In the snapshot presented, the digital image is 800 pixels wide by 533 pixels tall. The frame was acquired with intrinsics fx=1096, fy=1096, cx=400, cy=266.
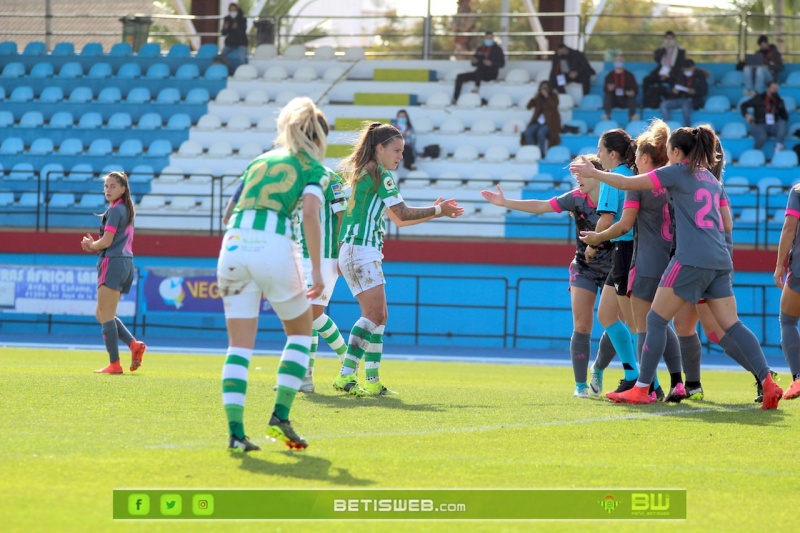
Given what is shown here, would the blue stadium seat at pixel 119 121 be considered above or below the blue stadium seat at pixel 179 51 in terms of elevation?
below

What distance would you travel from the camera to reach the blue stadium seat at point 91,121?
24.7 m

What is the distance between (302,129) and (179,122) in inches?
786

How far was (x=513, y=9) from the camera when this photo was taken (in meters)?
58.0

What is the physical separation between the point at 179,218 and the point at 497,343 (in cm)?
710

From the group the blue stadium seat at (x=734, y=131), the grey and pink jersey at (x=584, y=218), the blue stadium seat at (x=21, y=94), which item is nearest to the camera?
the grey and pink jersey at (x=584, y=218)

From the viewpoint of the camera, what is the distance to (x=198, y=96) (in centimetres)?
2544

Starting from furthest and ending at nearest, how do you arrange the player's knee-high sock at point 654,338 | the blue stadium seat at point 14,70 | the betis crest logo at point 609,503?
1. the blue stadium seat at point 14,70
2. the player's knee-high sock at point 654,338
3. the betis crest logo at point 609,503

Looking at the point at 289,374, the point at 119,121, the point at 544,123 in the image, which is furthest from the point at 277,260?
the point at 119,121

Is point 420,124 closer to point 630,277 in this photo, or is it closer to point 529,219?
point 529,219

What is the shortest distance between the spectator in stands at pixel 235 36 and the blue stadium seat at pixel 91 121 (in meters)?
3.50

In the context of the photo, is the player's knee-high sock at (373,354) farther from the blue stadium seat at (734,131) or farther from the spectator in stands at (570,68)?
the spectator in stands at (570,68)

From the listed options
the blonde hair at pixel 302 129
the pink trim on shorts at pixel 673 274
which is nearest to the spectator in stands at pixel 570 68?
the pink trim on shorts at pixel 673 274

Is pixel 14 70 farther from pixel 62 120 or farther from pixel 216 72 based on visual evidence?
pixel 216 72

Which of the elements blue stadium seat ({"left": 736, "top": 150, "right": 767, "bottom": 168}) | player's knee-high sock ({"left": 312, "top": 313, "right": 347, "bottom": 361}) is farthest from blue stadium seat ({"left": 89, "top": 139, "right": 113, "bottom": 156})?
player's knee-high sock ({"left": 312, "top": 313, "right": 347, "bottom": 361})
